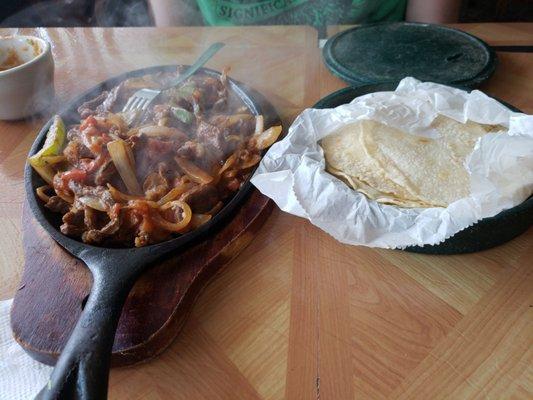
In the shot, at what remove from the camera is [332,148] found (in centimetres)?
108

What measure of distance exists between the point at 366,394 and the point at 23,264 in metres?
0.80

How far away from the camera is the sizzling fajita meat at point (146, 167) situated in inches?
37.5

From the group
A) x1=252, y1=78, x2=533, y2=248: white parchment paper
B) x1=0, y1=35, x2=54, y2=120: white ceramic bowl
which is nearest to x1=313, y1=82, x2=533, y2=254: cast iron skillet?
x1=252, y1=78, x2=533, y2=248: white parchment paper

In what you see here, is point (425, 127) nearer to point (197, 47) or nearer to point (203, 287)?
point (203, 287)

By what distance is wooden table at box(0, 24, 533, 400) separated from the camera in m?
0.73

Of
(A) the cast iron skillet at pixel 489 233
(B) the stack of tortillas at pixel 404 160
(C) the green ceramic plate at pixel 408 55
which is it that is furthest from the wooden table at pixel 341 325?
(C) the green ceramic plate at pixel 408 55

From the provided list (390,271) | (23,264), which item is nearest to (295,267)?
(390,271)

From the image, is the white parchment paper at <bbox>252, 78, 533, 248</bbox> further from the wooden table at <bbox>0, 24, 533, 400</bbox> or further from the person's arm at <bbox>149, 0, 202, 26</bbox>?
the person's arm at <bbox>149, 0, 202, 26</bbox>

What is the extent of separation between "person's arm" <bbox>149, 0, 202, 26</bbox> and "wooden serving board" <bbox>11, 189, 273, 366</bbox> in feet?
5.16

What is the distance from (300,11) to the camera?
204 cm

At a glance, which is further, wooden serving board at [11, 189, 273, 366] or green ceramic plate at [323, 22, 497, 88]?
green ceramic plate at [323, 22, 497, 88]

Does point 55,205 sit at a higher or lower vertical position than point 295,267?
higher

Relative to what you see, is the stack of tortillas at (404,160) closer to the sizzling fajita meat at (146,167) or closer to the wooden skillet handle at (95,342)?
the sizzling fajita meat at (146,167)

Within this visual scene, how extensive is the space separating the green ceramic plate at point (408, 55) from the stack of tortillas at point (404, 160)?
0.36 meters
